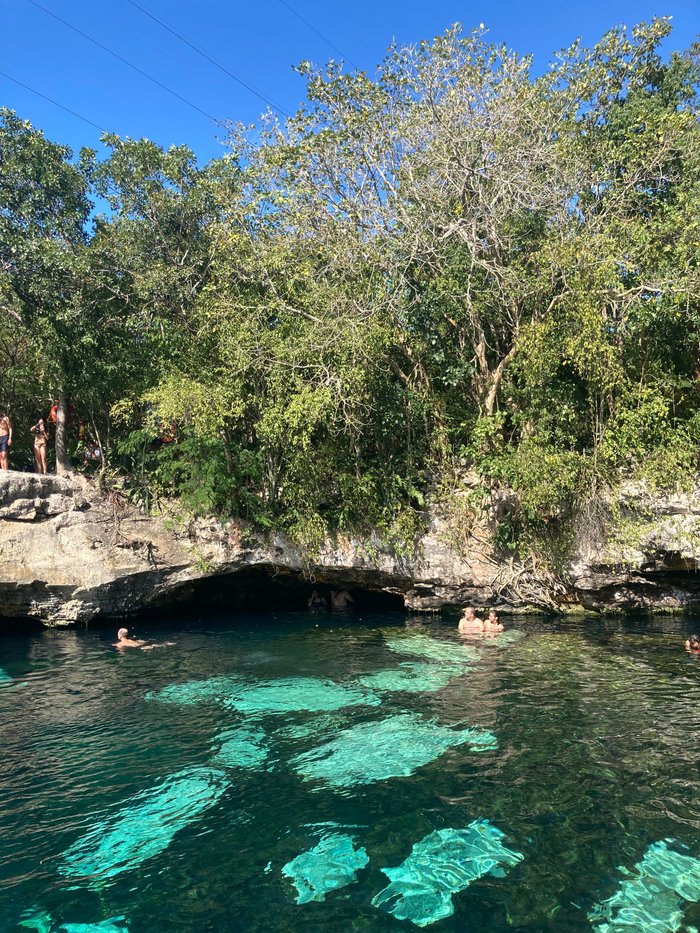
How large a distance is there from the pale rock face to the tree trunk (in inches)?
55.2

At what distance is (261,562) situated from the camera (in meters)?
18.3

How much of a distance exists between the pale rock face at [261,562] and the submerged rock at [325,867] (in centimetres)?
1174

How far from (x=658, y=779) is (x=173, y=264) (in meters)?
18.8

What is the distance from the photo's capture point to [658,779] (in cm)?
741

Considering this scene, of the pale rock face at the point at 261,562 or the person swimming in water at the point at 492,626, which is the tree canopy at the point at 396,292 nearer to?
the pale rock face at the point at 261,562

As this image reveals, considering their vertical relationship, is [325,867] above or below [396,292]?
below

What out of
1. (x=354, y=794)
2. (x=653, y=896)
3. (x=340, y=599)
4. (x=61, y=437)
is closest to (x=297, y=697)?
(x=354, y=794)

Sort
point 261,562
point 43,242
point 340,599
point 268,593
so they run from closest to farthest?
point 43,242
point 261,562
point 340,599
point 268,593

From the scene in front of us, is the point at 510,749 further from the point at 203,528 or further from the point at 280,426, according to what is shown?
the point at 203,528

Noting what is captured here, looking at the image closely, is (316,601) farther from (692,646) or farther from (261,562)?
(692,646)

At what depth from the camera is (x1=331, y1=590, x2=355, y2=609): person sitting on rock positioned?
2006cm

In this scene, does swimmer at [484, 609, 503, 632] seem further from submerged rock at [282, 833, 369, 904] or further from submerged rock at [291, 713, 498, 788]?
submerged rock at [282, 833, 369, 904]

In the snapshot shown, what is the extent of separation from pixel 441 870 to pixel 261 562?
12.9m

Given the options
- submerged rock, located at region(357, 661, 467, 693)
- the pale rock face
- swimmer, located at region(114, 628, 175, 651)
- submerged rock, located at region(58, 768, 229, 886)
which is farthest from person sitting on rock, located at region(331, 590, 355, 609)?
submerged rock, located at region(58, 768, 229, 886)
